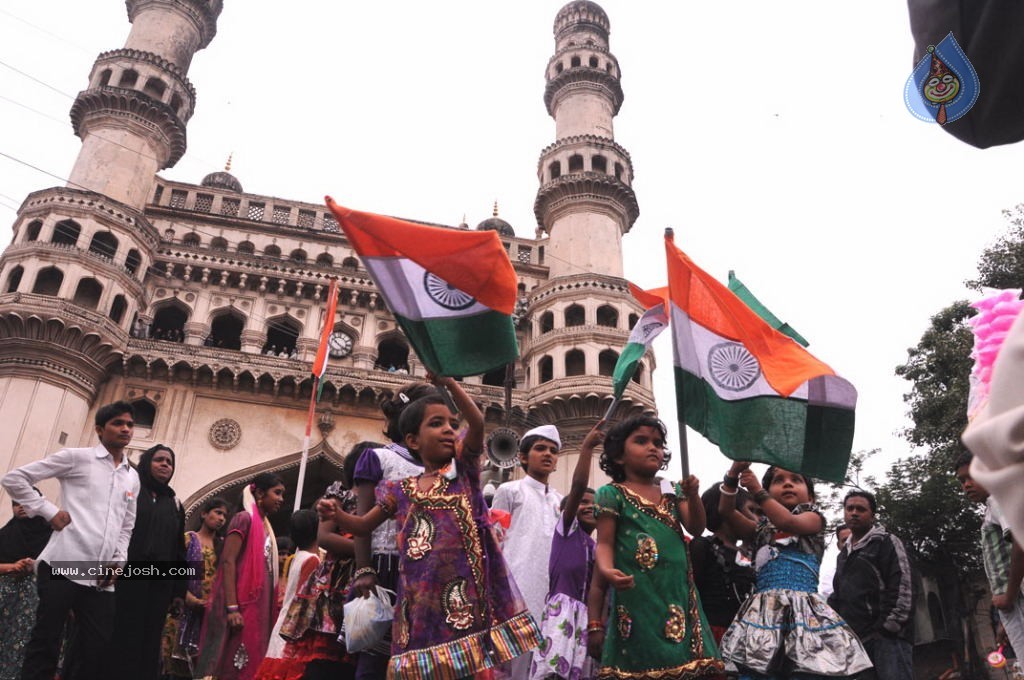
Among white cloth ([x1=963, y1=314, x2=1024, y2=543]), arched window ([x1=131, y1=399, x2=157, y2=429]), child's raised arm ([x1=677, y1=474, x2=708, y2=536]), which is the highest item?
arched window ([x1=131, y1=399, x2=157, y2=429])

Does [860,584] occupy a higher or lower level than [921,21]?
lower

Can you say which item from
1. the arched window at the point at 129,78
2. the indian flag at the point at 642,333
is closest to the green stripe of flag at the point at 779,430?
the indian flag at the point at 642,333

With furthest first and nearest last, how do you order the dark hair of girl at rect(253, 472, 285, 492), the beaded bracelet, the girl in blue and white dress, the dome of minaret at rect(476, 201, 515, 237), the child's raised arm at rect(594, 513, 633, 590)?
the dome of minaret at rect(476, 201, 515, 237) < the dark hair of girl at rect(253, 472, 285, 492) < the girl in blue and white dress < the beaded bracelet < the child's raised arm at rect(594, 513, 633, 590)

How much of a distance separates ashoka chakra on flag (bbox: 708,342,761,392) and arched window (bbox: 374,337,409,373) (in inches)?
699

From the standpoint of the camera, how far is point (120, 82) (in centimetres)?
2202

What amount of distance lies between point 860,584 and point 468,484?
129 inches

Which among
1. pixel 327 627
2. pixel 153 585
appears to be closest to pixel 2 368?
Answer: pixel 153 585

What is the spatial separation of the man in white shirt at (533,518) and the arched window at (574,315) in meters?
16.5

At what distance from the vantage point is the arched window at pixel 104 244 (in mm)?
19277

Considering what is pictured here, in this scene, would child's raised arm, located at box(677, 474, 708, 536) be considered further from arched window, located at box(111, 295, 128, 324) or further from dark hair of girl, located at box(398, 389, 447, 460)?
arched window, located at box(111, 295, 128, 324)

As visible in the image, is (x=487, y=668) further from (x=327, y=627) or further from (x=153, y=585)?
(x=153, y=585)

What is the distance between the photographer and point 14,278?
18562 millimetres

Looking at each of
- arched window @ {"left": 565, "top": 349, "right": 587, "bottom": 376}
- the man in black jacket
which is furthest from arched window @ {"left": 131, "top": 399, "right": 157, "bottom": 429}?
the man in black jacket

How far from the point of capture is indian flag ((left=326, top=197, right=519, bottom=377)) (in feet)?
13.6
